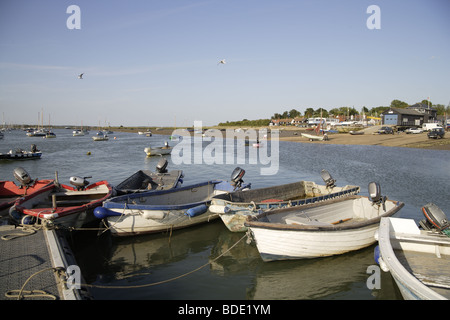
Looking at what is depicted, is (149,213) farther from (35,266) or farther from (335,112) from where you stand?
(335,112)

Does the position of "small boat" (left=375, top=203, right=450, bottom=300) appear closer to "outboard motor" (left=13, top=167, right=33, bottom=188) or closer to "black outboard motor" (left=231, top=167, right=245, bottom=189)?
"black outboard motor" (left=231, top=167, right=245, bottom=189)

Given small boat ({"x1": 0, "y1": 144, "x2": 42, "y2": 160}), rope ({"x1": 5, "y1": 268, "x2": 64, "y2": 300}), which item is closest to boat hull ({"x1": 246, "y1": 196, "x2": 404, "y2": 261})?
rope ({"x1": 5, "y1": 268, "x2": 64, "y2": 300})

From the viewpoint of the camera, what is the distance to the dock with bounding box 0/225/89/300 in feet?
19.4

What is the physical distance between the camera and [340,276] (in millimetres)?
8766

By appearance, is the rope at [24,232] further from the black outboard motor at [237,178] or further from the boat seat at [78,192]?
the black outboard motor at [237,178]

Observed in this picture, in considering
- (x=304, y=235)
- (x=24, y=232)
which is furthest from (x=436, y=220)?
(x=24, y=232)

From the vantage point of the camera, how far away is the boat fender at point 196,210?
11594 millimetres

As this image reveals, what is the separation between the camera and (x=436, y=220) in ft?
29.2

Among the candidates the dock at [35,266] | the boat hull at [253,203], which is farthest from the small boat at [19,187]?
the boat hull at [253,203]

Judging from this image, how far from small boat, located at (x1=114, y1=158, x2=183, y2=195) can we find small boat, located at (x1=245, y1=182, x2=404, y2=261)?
286 inches

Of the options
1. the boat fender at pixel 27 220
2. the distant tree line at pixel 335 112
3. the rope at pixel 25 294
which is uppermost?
the distant tree line at pixel 335 112

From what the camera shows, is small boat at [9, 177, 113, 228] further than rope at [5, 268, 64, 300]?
Yes

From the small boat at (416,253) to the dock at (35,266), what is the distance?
6.53 metres
